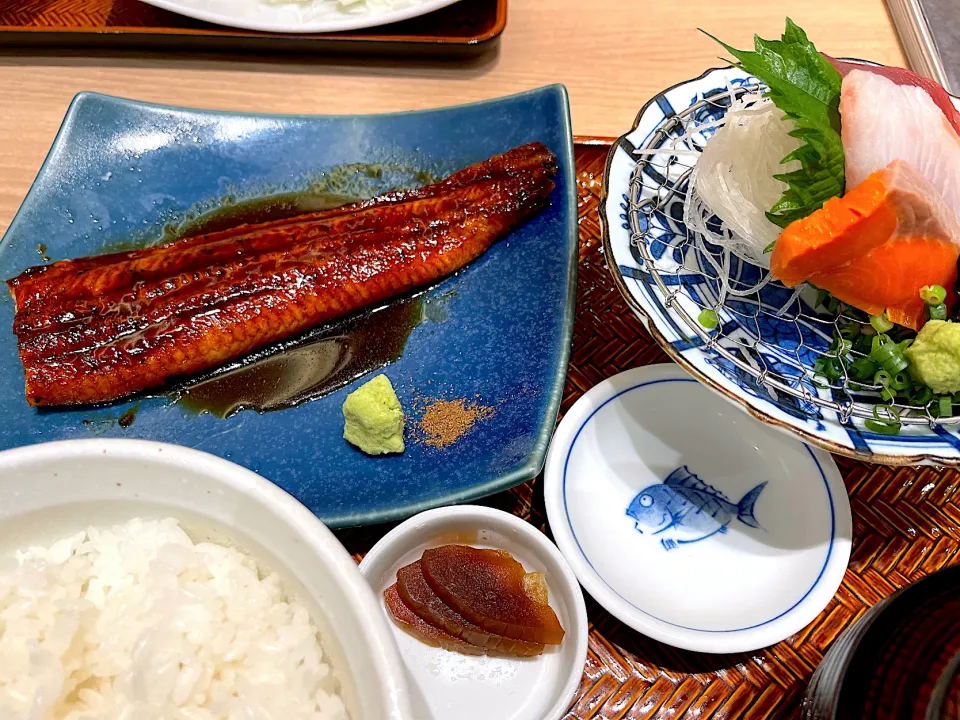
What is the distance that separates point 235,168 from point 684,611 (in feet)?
6.52

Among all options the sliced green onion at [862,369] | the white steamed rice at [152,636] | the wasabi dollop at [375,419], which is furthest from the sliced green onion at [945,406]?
the white steamed rice at [152,636]

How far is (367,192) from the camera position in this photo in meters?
2.37

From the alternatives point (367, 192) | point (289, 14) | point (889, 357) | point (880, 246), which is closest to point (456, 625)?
point (889, 357)

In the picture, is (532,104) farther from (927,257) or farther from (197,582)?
(197,582)

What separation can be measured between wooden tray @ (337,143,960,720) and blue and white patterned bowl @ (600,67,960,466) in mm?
291

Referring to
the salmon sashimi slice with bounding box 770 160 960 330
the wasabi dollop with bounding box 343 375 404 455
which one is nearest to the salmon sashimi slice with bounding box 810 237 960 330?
the salmon sashimi slice with bounding box 770 160 960 330

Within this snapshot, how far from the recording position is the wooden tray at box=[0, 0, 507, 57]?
105 inches

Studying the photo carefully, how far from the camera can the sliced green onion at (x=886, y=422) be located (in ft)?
5.06

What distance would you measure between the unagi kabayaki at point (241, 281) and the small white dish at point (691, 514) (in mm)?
728

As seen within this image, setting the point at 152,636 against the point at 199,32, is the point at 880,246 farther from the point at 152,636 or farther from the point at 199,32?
the point at 199,32

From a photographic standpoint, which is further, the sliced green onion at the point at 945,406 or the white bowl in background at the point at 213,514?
the sliced green onion at the point at 945,406

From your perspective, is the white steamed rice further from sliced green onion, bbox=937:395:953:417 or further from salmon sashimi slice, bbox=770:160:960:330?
sliced green onion, bbox=937:395:953:417

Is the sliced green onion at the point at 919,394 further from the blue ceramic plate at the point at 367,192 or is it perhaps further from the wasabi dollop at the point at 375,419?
the wasabi dollop at the point at 375,419

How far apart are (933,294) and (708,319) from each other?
51cm
